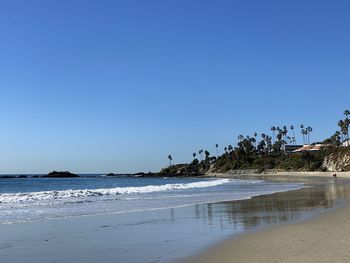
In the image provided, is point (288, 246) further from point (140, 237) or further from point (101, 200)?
point (101, 200)

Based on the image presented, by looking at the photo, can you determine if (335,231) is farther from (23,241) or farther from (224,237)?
(23,241)

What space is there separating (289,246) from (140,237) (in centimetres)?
456

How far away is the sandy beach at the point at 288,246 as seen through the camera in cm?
944

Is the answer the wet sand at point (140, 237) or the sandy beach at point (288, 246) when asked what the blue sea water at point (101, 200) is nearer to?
the wet sand at point (140, 237)

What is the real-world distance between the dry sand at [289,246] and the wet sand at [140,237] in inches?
1.1

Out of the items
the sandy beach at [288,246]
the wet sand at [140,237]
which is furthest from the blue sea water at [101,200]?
the sandy beach at [288,246]

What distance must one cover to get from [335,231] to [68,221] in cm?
1021

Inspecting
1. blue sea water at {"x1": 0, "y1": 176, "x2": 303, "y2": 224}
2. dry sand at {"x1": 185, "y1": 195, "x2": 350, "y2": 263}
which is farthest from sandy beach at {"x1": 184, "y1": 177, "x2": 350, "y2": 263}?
blue sea water at {"x1": 0, "y1": 176, "x2": 303, "y2": 224}

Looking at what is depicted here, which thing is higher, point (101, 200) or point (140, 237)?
point (101, 200)

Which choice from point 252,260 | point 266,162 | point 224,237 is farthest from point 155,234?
point 266,162

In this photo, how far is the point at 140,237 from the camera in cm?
1320

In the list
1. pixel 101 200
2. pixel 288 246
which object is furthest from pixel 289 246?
pixel 101 200

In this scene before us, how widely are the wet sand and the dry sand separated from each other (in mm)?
28

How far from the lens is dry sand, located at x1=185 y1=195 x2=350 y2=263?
9422 millimetres
